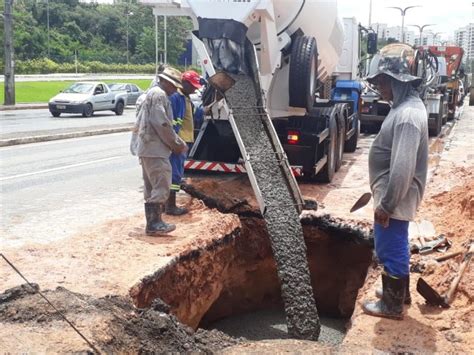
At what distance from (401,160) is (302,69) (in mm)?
4498

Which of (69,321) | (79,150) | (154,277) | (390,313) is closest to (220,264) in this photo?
(154,277)

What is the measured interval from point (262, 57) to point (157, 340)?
16.7ft

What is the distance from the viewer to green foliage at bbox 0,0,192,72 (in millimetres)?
60344

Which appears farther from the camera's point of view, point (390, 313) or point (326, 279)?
point (326, 279)

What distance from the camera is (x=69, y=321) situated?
3.97 m

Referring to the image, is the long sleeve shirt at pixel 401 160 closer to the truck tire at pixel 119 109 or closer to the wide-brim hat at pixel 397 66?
the wide-brim hat at pixel 397 66

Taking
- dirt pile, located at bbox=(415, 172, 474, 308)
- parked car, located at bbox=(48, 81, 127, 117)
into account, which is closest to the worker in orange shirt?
dirt pile, located at bbox=(415, 172, 474, 308)

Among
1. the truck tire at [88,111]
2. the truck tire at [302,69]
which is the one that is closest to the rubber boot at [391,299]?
the truck tire at [302,69]

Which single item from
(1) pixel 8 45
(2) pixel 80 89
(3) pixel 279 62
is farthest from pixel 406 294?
(1) pixel 8 45

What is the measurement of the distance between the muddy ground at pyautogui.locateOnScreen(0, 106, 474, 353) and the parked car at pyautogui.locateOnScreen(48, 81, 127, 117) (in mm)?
14780

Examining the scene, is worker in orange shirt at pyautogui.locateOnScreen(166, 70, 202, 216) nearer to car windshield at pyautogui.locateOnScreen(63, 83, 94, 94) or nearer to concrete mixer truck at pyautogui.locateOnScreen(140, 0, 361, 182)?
concrete mixer truck at pyautogui.locateOnScreen(140, 0, 361, 182)

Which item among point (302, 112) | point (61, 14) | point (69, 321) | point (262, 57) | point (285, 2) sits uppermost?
point (61, 14)

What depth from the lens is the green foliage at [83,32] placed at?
60.3 metres

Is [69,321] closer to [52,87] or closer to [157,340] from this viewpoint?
[157,340]
